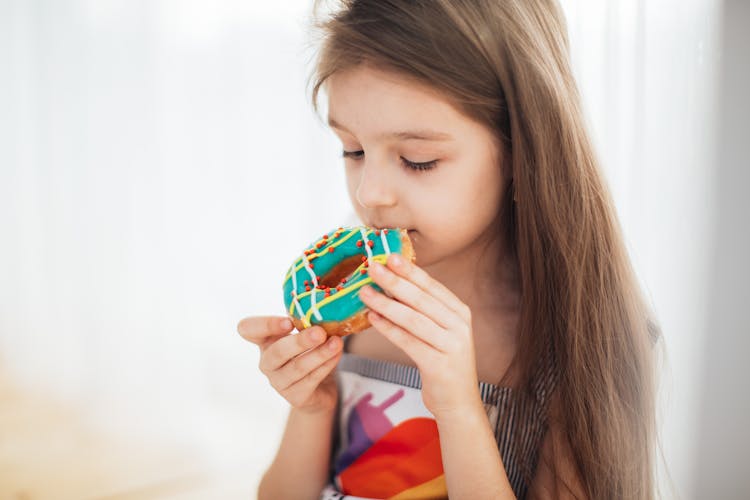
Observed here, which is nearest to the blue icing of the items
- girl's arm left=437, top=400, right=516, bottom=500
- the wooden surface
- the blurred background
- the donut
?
the donut

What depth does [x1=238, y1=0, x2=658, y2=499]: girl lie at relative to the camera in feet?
3.29

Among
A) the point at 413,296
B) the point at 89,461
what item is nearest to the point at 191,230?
the point at 89,461

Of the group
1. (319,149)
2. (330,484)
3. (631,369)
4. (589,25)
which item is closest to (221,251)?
(319,149)

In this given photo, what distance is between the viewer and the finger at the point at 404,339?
3.01 feet

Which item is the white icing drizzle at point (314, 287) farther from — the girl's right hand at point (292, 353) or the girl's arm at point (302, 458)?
the girl's arm at point (302, 458)

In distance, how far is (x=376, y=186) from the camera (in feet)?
3.34

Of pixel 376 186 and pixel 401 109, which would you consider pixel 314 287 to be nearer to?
pixel 376 186

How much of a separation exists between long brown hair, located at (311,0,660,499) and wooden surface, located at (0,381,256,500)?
4.84 ft

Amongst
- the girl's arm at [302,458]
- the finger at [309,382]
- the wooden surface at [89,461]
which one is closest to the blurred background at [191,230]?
the wooden surface at [89,461]

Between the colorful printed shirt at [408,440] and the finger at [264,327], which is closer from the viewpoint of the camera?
the finger at [264,327]

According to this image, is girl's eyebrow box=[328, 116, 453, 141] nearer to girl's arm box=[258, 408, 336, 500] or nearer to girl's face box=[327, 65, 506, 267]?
girl's face box=[327, 65, 506, 267]

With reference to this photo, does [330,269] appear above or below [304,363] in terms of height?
above

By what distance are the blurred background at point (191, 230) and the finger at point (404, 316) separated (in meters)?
1.56

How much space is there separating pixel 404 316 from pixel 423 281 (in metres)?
0.06
